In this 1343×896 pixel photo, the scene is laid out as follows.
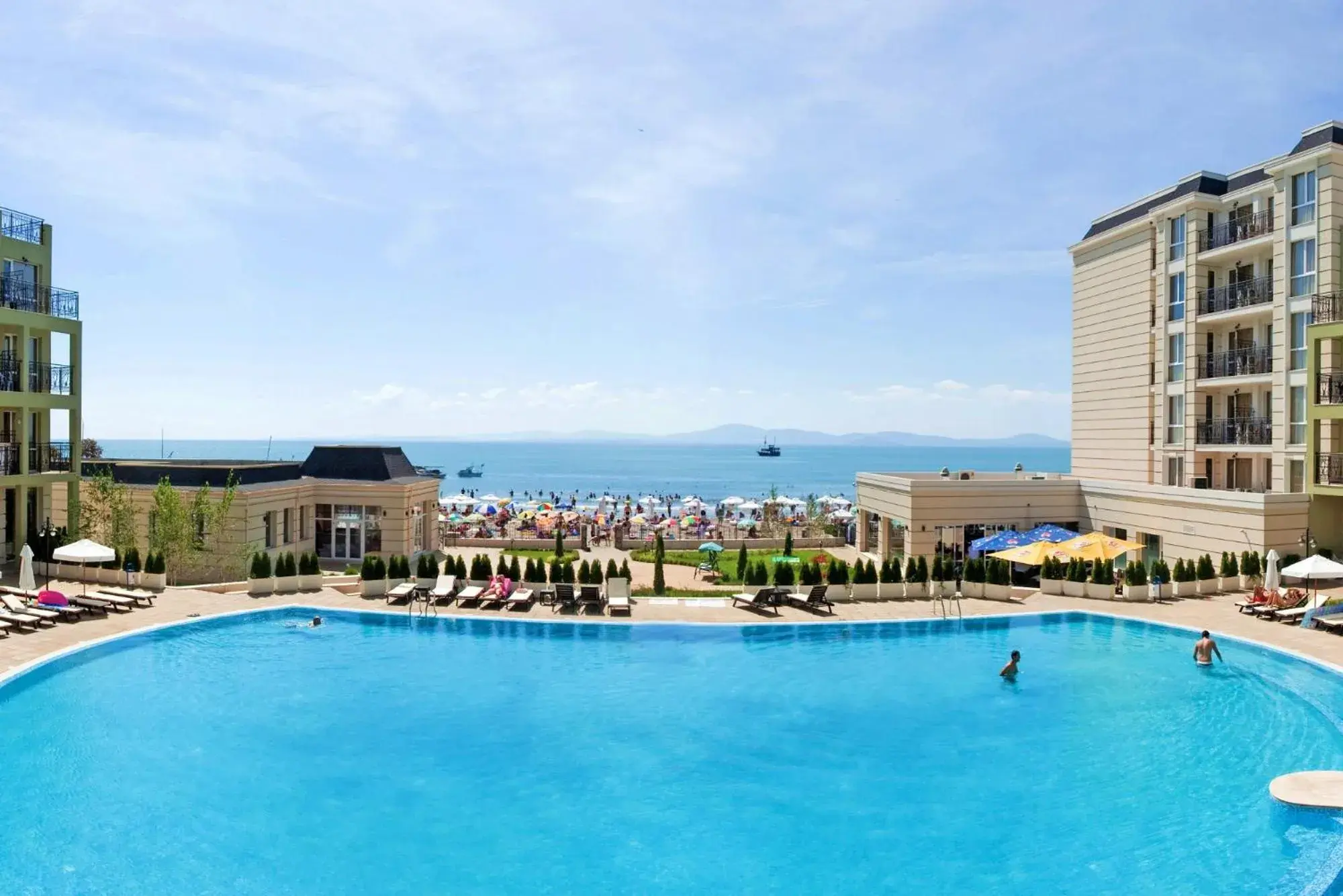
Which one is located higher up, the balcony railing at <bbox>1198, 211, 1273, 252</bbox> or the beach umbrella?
the balcony railing at <bbox>1198, 211, 1273, 252</bbox>

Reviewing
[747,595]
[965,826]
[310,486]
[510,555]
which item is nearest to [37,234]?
[310,486]

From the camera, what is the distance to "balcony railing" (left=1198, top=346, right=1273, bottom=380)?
32188mm

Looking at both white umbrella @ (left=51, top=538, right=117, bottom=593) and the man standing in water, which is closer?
the man standing in water

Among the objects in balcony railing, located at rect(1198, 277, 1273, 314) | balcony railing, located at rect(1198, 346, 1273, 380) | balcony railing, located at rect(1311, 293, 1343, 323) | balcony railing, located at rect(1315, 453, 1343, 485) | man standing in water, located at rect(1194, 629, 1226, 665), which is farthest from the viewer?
balcony railing, located at rect(1198, 346, 1273, 380)

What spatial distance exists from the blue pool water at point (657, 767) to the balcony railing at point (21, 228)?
19330 mm

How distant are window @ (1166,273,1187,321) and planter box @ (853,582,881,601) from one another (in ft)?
61.2

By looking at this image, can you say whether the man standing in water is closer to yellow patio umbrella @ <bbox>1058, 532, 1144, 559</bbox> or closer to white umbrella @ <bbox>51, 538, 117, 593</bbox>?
yellow patio umbrella @ <bbox>1058, 532, 1144, 559</bbox>

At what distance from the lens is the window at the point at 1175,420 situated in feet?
116

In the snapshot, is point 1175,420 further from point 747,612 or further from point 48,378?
point 48,378

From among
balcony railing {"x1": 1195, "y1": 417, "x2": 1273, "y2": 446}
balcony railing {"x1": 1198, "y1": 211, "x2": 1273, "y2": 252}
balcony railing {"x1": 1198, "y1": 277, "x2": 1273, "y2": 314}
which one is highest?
balcony railing {"x1": 1198, "y1": 211, "x2": 1273, "y2": 252}

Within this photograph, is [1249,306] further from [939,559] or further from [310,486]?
[310,486]

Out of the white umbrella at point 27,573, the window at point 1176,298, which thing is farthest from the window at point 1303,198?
the white umbrella at point 27,573

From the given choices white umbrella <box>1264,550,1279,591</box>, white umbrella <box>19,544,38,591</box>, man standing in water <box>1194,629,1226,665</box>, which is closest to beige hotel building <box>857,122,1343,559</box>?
white umbrella <box>1264,550,1279,591</box>

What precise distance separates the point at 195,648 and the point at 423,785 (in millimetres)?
11483
